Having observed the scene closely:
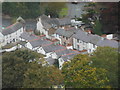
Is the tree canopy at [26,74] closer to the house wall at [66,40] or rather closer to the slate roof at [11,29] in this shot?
the house wall at [66,40]

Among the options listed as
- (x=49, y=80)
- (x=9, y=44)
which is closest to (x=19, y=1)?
(x=9, y=44)

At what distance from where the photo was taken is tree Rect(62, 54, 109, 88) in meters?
14.2

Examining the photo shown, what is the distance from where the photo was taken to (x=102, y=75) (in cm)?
1438

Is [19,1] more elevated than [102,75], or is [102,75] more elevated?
[19,1]

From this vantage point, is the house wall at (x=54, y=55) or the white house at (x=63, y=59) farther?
the house wall at (x=54, y=55)

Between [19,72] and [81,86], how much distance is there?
11.5 feet

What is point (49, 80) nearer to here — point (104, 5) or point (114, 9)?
point (114, 9)

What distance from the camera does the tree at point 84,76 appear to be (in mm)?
14219

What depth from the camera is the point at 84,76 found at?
14.4 m

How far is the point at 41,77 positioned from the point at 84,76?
226 centimetres

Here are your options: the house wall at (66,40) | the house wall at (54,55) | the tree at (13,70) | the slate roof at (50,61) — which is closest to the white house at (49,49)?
the house wall at (54,55)

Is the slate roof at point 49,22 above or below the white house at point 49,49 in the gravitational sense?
above

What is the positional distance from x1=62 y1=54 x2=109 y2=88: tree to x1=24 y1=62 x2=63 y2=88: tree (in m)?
0.54

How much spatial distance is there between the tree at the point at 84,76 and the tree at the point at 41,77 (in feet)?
1.77
